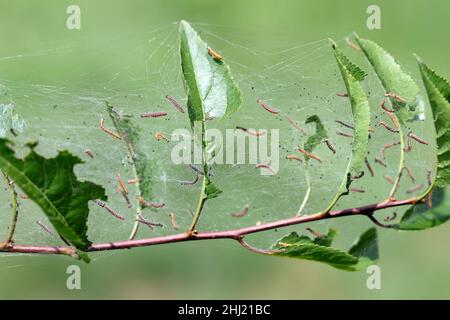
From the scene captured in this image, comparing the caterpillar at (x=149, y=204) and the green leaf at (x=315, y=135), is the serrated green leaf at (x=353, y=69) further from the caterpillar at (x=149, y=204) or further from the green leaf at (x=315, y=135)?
the caterpillar at (x=149, y=204)

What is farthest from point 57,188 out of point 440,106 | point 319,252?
point 440,106

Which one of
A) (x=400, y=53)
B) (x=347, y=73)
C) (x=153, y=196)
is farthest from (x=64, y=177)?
(x=400, y=53)

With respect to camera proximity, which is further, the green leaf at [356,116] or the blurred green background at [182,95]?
the blurred green background at [182,95]

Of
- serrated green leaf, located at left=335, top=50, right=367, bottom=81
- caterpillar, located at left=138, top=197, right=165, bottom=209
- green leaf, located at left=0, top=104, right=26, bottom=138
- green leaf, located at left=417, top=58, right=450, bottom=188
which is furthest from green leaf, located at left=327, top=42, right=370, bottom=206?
green leaf, located at left=0, top=104, right=26, bottom=138

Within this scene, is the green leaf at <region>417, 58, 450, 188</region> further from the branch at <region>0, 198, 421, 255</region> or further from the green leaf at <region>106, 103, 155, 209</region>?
the green leaf at <region>106, 103, 155, 209</region>

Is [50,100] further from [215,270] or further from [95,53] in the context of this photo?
[95,53]

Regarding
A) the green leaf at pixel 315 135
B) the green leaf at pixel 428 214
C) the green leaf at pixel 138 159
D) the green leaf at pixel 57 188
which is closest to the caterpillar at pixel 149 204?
the green leaf at pixel 138 159
